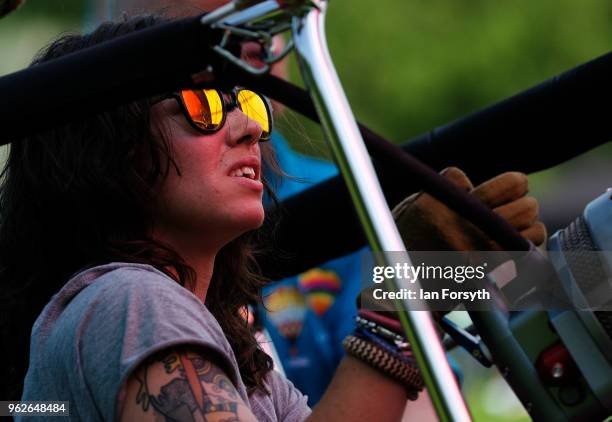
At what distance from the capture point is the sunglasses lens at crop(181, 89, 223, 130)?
1.81m

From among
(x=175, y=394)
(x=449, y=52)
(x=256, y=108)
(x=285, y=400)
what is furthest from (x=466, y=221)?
(x=449, y=52)

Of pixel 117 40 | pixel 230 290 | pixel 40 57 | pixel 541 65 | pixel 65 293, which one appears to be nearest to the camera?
pixel 117 40

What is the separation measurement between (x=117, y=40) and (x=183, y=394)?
15.6 inches

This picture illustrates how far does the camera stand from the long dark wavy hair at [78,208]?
70.9 inches

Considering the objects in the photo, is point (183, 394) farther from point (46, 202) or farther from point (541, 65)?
point (541, 65)

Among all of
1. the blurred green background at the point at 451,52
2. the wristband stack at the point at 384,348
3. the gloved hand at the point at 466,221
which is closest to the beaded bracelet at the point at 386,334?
the wristband stack at the point at 384,348

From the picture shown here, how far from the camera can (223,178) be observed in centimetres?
184

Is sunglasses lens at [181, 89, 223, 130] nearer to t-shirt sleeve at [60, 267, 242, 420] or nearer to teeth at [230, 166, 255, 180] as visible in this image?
teeth at [230, 166, 255, 180]

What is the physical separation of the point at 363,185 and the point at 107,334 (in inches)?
17.7

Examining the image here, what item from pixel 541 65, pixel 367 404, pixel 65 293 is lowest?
pixel 541 65

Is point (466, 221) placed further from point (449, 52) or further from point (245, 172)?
point (449, 52)

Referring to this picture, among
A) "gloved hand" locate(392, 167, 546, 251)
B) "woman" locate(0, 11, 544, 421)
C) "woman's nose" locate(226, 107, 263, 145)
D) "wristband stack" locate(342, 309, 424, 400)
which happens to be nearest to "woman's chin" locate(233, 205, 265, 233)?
"woman" locate(0, 11, 544, 421)

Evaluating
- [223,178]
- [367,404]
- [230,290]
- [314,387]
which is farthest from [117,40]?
[314,387]

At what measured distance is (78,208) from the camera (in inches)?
72.4
